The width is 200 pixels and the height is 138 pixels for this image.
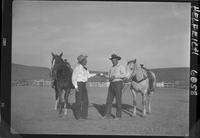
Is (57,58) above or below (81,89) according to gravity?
above

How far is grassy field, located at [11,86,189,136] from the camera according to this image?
16.7 feet

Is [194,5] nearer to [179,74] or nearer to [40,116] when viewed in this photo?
[179,74]

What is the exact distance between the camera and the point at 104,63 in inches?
200

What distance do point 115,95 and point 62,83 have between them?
2.33 ft

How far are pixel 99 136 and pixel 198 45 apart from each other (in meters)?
1.72

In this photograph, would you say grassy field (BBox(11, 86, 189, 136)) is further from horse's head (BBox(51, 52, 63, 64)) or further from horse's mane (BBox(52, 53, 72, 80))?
horse's head (BBox(51, 52, 63, 64))

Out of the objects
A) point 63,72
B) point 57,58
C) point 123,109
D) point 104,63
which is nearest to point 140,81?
point 123,109

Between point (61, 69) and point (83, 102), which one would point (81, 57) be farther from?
point (83, 102)

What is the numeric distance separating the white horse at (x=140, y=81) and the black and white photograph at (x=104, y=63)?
0.01m

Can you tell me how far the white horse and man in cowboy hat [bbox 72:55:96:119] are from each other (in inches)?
20.3

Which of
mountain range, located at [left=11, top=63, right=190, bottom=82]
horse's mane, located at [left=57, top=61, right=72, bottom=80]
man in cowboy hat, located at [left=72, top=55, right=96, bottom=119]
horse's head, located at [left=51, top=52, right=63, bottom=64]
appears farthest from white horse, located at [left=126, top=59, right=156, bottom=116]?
horse's head, located at [left=51, top=52, right=63, bottom=64]

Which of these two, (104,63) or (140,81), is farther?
(140,81)

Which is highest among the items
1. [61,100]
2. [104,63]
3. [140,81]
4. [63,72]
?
[104,63]

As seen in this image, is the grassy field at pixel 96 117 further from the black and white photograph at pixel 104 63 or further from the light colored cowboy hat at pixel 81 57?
the light colored cowboy hat at pixel 81 57
